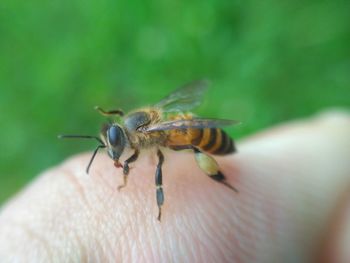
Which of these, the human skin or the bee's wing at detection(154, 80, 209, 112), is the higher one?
the bee's wing at detection(154, 80, 209, 112)

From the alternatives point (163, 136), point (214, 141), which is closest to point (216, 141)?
point (214, 141)

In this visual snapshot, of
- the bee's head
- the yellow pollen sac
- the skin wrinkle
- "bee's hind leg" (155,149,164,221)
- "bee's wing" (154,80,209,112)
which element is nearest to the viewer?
the skin wrinkle

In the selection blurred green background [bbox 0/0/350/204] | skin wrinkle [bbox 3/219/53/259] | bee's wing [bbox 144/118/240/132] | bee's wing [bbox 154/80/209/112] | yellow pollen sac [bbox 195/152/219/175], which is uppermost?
blurred green background [bbox 0/0/350/204]

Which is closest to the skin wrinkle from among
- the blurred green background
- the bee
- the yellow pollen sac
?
the bee

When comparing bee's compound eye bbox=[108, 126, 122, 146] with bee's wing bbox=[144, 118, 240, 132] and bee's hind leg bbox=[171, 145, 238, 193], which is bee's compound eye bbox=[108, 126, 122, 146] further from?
bee's hind leg bbox=[171, 145, 238, 193]

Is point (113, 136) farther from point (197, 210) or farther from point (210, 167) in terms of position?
point (197, 210)

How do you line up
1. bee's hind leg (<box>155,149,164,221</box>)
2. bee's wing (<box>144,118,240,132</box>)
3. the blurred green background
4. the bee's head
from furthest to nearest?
the blurred green background < the bee's head < bee's wing (<box>144,118,240,132</box>) < bee's hind leg (<box>155,149,164,221</box>)

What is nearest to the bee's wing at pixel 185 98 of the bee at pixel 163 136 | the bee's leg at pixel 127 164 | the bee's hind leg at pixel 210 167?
the bee at pixel 163 136

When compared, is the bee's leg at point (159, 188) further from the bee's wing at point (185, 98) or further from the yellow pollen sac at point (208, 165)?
the bee's wing at point (185, 98)
